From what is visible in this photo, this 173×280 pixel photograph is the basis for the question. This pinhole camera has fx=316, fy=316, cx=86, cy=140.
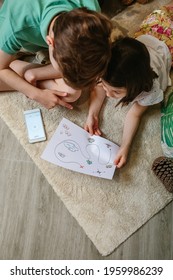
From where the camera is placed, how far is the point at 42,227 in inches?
40.3

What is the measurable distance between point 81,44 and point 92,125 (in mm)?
430

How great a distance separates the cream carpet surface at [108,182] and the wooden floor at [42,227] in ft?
0.09

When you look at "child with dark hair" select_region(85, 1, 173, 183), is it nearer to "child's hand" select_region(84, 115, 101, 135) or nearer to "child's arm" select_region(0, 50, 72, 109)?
"child's hand" select_region(84, 115, 101, 135)

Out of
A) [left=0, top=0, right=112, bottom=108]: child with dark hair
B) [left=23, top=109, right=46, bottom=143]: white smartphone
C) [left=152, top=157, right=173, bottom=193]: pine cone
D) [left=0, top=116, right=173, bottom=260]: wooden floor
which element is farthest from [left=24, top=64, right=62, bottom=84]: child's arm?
[left=152, top=157, right=173, bottom=193]: pine cone

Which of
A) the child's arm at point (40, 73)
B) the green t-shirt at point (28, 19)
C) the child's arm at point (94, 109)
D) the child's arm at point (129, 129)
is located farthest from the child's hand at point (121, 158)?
the green t-shirt at point (28, 19)

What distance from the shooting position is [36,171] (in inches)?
42.3

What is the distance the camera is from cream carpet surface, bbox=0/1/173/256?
103 centimetres

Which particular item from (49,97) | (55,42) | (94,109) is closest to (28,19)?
(55,42)

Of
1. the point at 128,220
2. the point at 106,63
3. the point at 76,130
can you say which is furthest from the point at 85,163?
the point at 106,63

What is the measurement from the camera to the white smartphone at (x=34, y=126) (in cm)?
109

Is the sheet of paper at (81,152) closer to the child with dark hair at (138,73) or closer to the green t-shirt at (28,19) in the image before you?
the child with dark hair at (138,73)

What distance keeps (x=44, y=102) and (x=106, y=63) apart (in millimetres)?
388

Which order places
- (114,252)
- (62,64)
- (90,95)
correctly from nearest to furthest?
(62,64) < (114,252) < (90,95)

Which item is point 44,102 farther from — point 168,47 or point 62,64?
point 168,47
